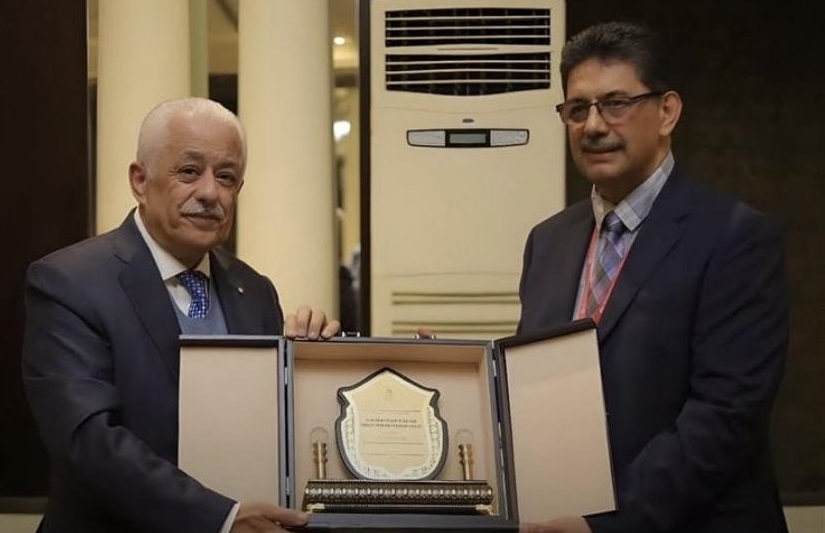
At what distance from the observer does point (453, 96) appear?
3.25 metres

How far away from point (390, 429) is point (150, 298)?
44cm

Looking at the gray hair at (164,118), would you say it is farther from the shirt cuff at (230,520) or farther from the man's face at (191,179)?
the shirt cuff at (230,520)

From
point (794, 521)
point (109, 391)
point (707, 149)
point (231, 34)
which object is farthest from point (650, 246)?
point (231, 34)

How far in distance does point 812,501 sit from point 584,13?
174 cm

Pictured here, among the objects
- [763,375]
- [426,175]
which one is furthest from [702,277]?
[426,175]

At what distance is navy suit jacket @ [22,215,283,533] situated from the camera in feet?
5.60

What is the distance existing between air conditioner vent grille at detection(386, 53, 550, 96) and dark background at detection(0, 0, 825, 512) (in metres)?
0.47

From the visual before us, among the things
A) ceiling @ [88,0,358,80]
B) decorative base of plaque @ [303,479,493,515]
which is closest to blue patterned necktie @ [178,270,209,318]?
decorative base of plaque @ [303,479,493,515]

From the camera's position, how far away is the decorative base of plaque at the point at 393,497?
1.73 meters

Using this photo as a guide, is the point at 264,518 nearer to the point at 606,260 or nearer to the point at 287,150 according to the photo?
the point at 606,260

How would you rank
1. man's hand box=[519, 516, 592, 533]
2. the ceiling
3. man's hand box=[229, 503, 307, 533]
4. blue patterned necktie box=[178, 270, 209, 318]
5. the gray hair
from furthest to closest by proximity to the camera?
the ceiling < blue patterned necktie box=[178, 270, 209, 318] < the gray hair < man's hand box=[519, 516, 592, 533] < man's hand box=[229, 503, 307, 533]

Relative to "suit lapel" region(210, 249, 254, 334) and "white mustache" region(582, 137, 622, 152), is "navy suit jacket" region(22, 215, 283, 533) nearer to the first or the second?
"suit lapel" region(210, 249, 254, 334)

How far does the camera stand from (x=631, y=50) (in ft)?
6.33

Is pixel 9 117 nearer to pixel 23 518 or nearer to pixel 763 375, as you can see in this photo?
pixel 23 518
